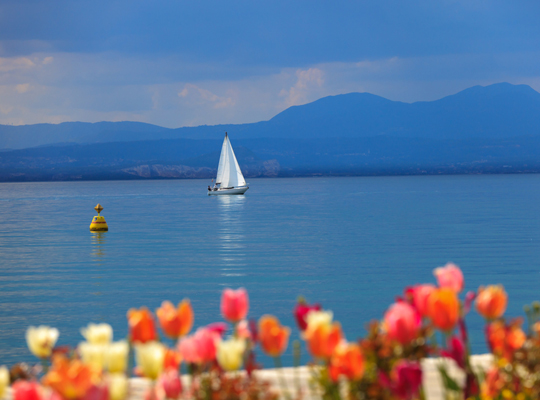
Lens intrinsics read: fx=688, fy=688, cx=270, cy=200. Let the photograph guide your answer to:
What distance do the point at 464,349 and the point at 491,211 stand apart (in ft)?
196

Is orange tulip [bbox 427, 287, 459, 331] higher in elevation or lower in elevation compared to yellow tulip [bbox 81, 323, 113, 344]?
higher

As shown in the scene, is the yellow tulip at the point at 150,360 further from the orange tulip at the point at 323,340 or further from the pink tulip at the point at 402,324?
the pink tulip at the point at 402,324

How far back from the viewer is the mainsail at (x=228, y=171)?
9294cm

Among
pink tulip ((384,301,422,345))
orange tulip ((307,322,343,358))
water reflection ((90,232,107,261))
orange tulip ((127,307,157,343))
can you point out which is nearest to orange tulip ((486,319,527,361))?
pink tulip ((384,301,422,345))

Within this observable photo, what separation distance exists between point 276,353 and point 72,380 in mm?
1443

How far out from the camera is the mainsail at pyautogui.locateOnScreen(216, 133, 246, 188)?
305ft

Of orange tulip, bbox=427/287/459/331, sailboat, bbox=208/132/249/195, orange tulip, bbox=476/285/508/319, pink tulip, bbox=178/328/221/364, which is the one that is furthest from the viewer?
sailboat, bbox=208/132/249/195

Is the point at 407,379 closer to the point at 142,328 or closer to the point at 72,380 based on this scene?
the point at 142,328

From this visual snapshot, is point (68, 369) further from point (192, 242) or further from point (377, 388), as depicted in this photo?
point (192, 242)

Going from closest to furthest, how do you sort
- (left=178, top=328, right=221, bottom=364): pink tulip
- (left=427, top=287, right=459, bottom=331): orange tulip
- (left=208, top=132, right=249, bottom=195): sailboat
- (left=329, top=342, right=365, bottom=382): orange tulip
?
(left=427, top=287, right=459, bottom=331): orange tulip, (left=329, top=342, right=365, bottom=382): orange tulip, (left=178, top=328, right=221, bottom=364): pink tulip, (left=208, top=132, right=249, bottom=195): sailboat

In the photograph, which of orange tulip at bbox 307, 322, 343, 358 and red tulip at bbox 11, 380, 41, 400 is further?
orange tulip at bbox 307, 322, 343, 358

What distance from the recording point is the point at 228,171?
327ft

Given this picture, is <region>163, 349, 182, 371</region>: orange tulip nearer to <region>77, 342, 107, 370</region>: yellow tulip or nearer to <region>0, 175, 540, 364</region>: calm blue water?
<region>77, 342, 107, 370</region>: yellow tulip

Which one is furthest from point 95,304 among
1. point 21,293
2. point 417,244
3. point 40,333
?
point 417,244
